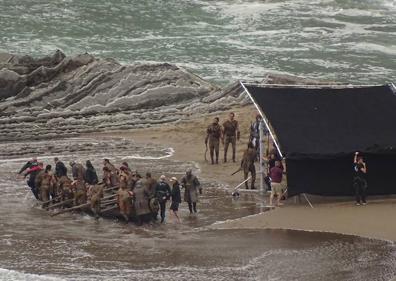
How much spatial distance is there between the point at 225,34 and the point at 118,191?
37.9m

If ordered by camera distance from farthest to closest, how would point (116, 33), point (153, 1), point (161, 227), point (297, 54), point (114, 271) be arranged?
point (153, 1), point (116, 33), point (297, 54), point (161, 227), point (114, 271)

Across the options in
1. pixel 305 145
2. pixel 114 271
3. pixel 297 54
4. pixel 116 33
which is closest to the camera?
pixel 114 271

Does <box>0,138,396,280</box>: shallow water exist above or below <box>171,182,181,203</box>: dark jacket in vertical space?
below

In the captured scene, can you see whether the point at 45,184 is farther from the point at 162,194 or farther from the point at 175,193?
the point at 175,193

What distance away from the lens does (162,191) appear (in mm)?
19906

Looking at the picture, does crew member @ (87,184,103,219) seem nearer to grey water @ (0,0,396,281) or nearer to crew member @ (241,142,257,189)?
grey water @ (0,0,396,281)

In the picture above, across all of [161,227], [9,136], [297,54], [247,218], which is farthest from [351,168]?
[297,54]

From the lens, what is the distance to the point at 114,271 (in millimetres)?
16047

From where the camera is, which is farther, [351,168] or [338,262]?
[351,168]

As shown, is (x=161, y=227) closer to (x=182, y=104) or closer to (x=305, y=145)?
(x=305, y=145)

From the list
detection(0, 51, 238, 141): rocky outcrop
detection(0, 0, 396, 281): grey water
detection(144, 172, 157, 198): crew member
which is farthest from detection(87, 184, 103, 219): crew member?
detection(0, 51, 238, 141): rocky outcrop

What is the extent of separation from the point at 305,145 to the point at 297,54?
106ft

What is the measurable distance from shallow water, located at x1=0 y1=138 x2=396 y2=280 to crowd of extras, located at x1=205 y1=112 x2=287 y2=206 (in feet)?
2.18

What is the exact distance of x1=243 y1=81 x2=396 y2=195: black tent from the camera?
20.8 metres
